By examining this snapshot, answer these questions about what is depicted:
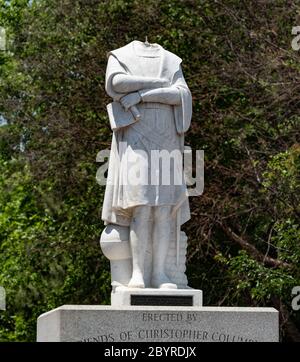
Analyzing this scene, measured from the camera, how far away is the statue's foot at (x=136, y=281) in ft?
66.3

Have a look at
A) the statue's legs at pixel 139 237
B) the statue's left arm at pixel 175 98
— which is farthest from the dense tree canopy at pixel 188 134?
the statue's legs at pixel 139 237

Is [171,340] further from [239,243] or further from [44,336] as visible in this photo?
[239,243]

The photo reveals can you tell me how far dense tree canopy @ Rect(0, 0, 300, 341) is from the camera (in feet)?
96.6

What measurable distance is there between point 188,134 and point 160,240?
10.00 meters

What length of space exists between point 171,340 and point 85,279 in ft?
40.6

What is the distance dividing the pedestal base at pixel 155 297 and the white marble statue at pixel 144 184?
7.7 inches

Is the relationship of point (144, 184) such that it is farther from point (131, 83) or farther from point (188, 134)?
point (188, 134)

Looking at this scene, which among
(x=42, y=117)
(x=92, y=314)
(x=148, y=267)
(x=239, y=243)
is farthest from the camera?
(x=42, y=117)

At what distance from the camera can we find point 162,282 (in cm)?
2038

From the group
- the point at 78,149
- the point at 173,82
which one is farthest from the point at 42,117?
the point at 173,82

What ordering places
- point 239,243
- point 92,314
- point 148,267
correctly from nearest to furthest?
point 92,314
point 148,267
point 239,243

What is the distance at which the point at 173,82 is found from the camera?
2097 centimetres

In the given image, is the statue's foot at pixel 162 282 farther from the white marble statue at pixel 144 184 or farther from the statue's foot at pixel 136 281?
the statue's foot at pixel 136 281

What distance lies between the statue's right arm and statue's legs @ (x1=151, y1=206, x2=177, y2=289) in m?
1.57
